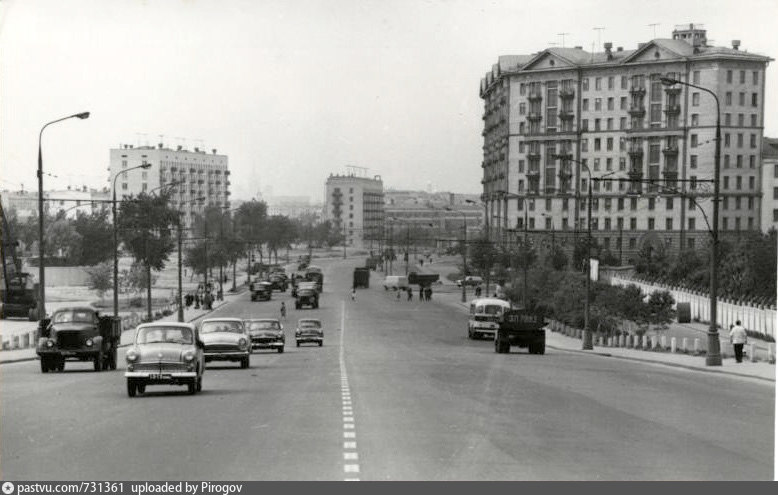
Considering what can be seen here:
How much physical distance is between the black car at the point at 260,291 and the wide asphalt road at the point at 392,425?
213 feet

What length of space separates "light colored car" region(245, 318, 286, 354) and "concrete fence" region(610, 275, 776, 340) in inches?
894

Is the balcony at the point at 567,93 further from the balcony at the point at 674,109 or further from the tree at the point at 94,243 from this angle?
the tree at the point at 94,243

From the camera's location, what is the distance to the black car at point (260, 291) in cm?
9919

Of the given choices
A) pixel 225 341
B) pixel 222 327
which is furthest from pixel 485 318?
pixel 225 341

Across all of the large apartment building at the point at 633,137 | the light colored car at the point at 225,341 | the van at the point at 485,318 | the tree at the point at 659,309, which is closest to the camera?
the light colored car at the point at 225,341

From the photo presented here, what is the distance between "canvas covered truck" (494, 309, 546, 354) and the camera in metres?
45.2

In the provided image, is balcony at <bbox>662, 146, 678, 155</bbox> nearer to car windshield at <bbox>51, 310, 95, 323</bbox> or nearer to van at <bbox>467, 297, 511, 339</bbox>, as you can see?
van at <bbox>467, 297, 511, 339</bbox>

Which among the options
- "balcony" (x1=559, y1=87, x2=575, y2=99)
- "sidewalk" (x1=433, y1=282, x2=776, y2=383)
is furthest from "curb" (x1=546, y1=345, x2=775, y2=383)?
"balcony" (x1=559, y1=87, x2=575, y2=99)

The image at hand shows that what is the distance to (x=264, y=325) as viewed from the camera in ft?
149

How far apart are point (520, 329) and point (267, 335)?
10300mm

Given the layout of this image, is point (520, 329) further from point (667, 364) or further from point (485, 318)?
point (485, 318)

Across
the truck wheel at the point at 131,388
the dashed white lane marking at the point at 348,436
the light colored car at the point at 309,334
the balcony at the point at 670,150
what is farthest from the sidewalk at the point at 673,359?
the balcony at the point at 670,150
